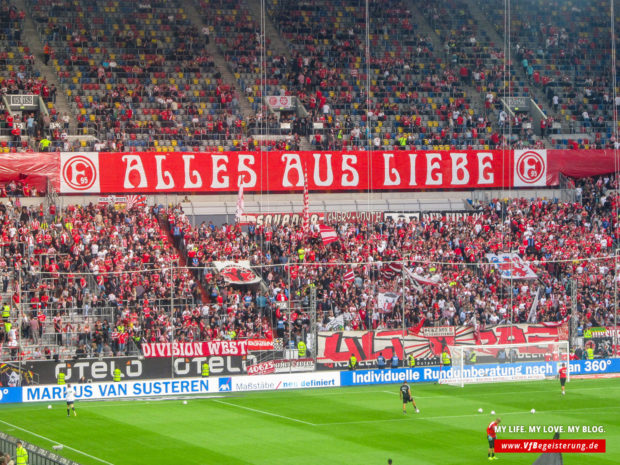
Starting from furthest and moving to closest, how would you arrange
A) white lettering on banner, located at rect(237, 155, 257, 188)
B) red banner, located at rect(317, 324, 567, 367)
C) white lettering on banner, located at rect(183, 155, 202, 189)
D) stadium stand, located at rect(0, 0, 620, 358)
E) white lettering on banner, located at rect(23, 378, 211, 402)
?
1. white lettering on banner, located at rect(237, 155, 257, 188)
2. white lettering on banner, located at rect(183, 155, 202, 189)
3. red banner, located at rect(317, 324, 567, 367)
4. stadium stand, located at rect(0, 0, 620, 358)
5. white lettering on banner, located at rect(23, 378, 211, 402)

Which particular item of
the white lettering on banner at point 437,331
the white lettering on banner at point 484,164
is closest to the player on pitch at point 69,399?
the white lettering on banner at point 437,331

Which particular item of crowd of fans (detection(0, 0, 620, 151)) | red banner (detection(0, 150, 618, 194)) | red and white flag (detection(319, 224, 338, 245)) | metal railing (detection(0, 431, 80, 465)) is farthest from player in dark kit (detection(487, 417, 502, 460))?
crowd of fans (detection(0, 0, 620, 151))

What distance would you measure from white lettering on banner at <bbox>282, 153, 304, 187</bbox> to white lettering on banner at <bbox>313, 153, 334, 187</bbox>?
77cm

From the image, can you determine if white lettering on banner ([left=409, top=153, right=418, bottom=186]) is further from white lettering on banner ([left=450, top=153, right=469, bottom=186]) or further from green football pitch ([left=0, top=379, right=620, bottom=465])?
green football pitch ([left=0, top=379, right=620, bottom=465])

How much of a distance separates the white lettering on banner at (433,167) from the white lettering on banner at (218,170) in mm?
10274

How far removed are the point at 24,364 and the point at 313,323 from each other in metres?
11.4

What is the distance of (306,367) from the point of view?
45.4m

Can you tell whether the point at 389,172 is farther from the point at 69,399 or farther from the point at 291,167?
the point at 69,399

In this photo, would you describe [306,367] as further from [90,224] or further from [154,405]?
[90,224]

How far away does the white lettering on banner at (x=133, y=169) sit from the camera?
51.7 meters

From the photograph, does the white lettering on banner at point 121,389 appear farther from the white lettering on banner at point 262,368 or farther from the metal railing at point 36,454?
the metal railing at point 36,454

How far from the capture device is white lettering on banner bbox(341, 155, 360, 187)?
54969 millimetres

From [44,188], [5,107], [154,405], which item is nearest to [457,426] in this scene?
[154,405]

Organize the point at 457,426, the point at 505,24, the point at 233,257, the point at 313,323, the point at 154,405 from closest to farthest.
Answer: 1. the point at 457,426
2. the point at 154,405
3. the point at 313,323
4. the point at 233,257
5. the point at 505,24
